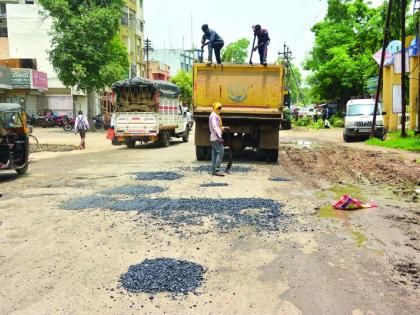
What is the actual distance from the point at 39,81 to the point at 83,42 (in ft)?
32.5

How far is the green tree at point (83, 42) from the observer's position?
33.9 metres

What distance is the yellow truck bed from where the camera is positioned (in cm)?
1400

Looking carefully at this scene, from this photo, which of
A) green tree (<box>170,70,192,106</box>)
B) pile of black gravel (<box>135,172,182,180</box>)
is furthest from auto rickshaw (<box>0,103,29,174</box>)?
green tree (<box>170,70,192,106</box>)

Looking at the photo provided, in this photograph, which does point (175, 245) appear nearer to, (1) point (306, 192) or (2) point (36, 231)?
(2) point (36, 231)

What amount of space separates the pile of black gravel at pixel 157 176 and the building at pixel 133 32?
152ft

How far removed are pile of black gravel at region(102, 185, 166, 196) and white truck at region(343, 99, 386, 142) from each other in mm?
17351

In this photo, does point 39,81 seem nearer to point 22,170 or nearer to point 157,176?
point 22,170

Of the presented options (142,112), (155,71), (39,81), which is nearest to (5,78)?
(39,81)

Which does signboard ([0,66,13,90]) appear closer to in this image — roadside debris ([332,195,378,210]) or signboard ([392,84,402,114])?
signboard ([392,84,402,114])

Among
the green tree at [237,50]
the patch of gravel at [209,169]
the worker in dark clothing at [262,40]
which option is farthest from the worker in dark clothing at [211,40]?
the green tree at [237,50]

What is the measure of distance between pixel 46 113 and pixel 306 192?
37.2 m

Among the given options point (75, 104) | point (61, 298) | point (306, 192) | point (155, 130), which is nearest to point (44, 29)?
point (75, 104)

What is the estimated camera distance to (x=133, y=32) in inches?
2357

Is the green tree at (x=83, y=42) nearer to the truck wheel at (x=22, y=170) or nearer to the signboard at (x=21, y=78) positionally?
the signboard at (x=21, y=78)
